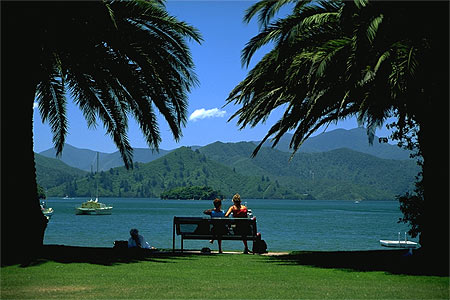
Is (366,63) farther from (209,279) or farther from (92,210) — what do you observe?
(92,210)

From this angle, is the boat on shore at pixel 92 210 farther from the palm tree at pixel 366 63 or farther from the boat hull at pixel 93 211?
the palm tree at pixel 366 63

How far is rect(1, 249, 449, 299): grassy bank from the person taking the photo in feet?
23.9

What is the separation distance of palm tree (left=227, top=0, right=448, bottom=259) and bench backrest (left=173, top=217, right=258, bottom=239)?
2409 mm

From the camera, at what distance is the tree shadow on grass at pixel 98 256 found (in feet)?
34.2

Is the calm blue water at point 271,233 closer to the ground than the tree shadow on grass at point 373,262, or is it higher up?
closer to the ground

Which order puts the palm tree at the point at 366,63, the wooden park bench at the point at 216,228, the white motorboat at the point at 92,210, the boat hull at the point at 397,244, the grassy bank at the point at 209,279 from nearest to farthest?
the grassy bank at the point at 209,279 → the palm tree at the point at 366,63 → the wooden park bench at the point at 216,228 → the boat hull at the point at 397,244 → the white motorboat at the point at 92,210

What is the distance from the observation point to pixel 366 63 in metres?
10.2

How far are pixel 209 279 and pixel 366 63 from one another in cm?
470
